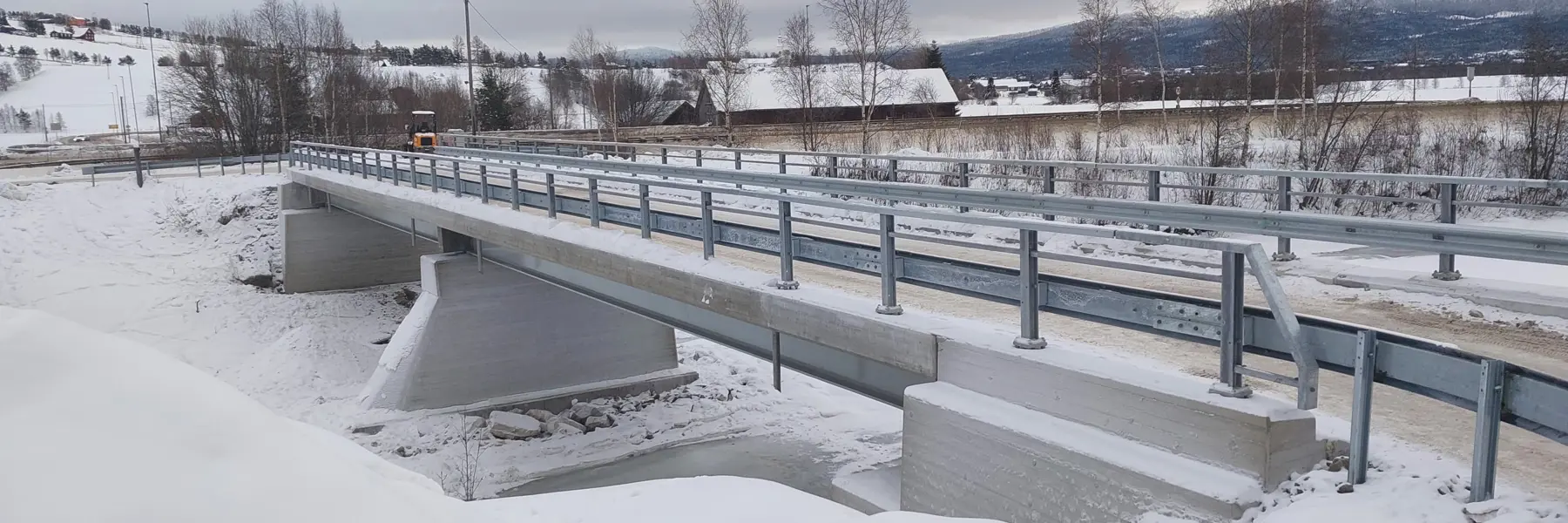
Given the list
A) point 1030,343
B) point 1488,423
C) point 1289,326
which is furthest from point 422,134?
point 1488,423

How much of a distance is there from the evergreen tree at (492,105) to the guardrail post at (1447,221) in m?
61.0

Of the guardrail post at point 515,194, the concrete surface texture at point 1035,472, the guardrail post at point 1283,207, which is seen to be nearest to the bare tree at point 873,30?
the guardrail post at point 515,194

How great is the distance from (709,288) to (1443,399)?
714cm

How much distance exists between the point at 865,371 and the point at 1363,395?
472 centimetres

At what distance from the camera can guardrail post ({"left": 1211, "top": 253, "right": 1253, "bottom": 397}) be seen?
5969 millimetres

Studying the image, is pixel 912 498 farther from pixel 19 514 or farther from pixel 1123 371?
pixel 19 514

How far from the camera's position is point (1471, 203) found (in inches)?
414

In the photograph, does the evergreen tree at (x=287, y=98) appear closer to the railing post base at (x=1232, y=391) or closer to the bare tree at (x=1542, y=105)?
the bare tree at (x=1542, y=105)

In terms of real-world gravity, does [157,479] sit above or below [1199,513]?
above

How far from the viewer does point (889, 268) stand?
859 cm

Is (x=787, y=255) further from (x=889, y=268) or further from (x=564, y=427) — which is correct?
(x=564, y=427)

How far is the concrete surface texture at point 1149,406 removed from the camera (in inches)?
227

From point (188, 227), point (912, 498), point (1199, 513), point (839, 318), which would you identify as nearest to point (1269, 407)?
point (1199, 513)

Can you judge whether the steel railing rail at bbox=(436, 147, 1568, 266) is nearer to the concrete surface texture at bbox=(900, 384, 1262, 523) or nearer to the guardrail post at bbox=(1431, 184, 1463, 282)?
the concrete surface texture at bbox=(900, 384, 1262, 523)
